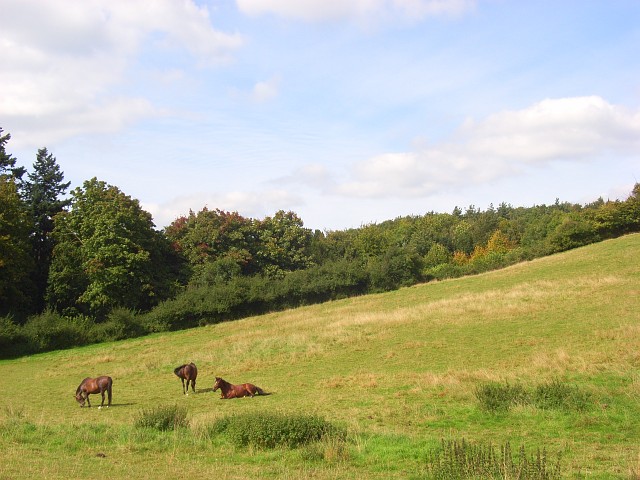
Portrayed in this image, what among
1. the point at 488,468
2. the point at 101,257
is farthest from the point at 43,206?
the point at 488,468

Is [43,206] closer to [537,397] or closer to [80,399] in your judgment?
[80,399]

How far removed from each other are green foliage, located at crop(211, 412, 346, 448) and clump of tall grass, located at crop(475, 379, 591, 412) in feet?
15.0

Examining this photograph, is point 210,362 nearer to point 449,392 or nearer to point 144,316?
point 449,392

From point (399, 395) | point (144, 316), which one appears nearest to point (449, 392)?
point (399, 395)

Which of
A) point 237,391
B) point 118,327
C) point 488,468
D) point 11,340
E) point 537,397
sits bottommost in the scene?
point 237,391

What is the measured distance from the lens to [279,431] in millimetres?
11117

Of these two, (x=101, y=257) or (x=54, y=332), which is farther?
(x=101, y=257)

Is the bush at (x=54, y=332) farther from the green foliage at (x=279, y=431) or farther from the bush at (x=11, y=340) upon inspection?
the green foliage at (x=279, y=431)

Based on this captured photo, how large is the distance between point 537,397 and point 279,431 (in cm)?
713

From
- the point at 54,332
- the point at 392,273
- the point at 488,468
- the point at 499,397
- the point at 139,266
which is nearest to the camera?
the point at 488,468

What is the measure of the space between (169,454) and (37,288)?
49805mm

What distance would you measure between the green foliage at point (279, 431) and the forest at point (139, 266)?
3683cm

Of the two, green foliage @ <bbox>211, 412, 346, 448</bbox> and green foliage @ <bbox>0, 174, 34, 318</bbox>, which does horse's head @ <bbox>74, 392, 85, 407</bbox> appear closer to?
green foliage @ <bbox>211, 412, 346, 448</bbox>

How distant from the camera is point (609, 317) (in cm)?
2636
